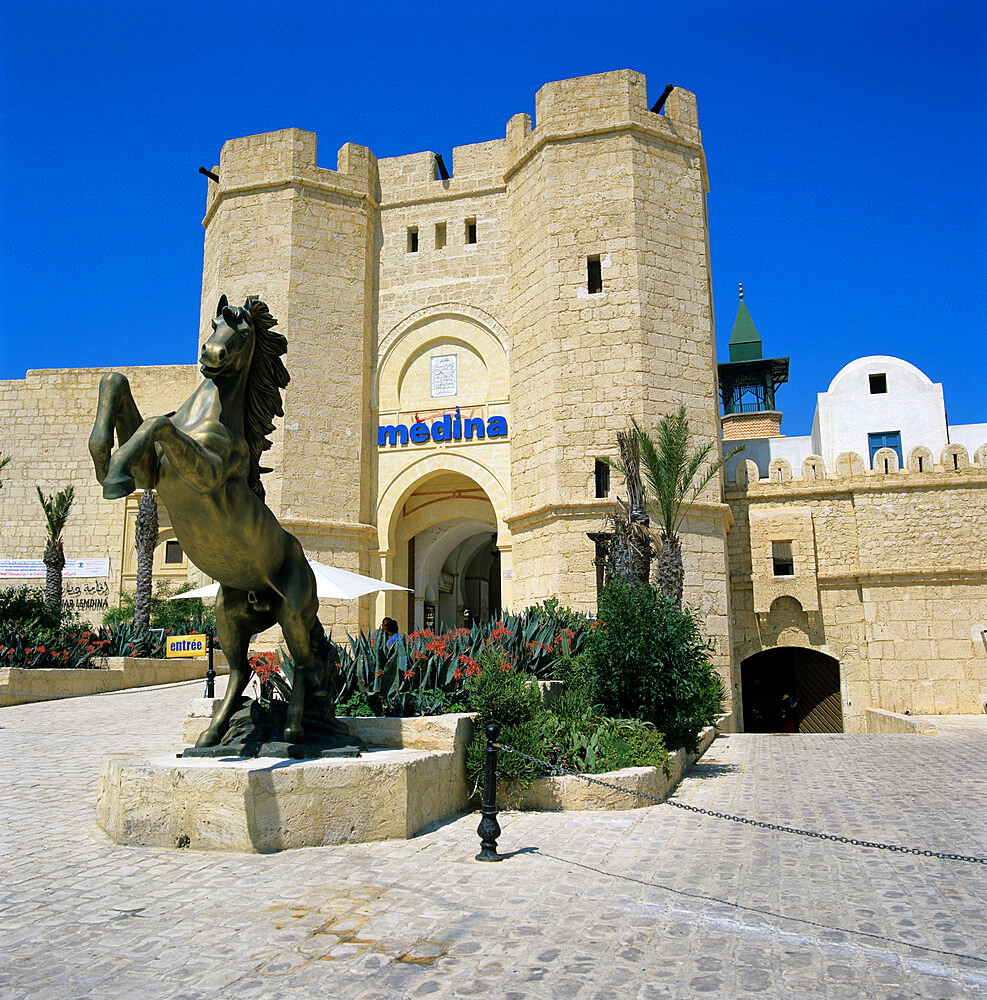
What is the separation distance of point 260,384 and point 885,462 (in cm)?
1694

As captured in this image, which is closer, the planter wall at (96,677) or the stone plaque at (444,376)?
the planter wall at (96,677)

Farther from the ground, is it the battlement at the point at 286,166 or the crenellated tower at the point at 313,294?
the battlement at the point at 286,166

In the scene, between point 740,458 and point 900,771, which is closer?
point 900,771

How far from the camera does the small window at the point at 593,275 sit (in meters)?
17.2

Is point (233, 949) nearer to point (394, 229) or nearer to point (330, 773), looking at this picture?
point (330, 773)

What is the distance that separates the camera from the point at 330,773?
5082 millimetres

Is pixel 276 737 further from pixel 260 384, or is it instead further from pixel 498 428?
pixel 498 428

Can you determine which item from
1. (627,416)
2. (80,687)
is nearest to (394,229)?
(627,416)

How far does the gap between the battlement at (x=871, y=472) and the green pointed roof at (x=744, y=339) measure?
23.5m

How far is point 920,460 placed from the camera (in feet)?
61.2

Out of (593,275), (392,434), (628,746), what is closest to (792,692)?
(593,275)

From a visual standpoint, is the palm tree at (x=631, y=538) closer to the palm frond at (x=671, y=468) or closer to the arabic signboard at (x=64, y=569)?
the palm frond at (x=671, y=468)

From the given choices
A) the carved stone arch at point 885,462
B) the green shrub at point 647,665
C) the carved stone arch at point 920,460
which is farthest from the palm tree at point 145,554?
the carved stone arch at point 920,460

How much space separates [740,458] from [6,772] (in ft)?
61.3
